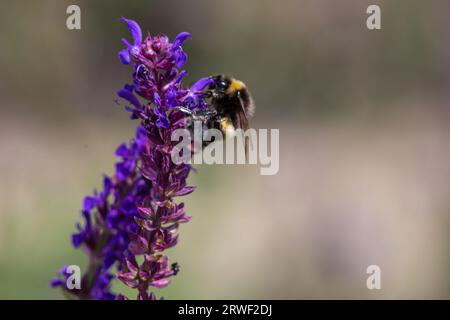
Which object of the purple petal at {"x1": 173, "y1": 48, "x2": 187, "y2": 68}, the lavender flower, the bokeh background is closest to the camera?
the lavender flower

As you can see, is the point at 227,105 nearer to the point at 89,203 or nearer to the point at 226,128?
the point at 226,128

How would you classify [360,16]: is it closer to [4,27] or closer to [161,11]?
[161,11]

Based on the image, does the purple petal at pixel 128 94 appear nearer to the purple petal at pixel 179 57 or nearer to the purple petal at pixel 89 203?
the purple petal at pixel 179 57

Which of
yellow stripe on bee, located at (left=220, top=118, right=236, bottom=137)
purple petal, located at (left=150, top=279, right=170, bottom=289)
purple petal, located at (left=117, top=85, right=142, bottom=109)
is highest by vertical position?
purple petal, located at (left=117, top=85, right=142, bottom=109)

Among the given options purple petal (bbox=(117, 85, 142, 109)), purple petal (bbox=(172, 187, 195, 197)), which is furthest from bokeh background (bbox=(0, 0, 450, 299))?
purple petal (bbox=(172, 187, 195, 197))

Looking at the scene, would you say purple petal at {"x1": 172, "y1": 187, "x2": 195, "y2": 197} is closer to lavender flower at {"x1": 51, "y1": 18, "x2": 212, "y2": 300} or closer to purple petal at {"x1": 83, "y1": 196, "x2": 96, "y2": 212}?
lavender flower at {"x1": 51, "y1": 18, "x2": 212, "y2": 300}

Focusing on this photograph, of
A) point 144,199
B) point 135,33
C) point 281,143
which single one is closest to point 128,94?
point 135,33
